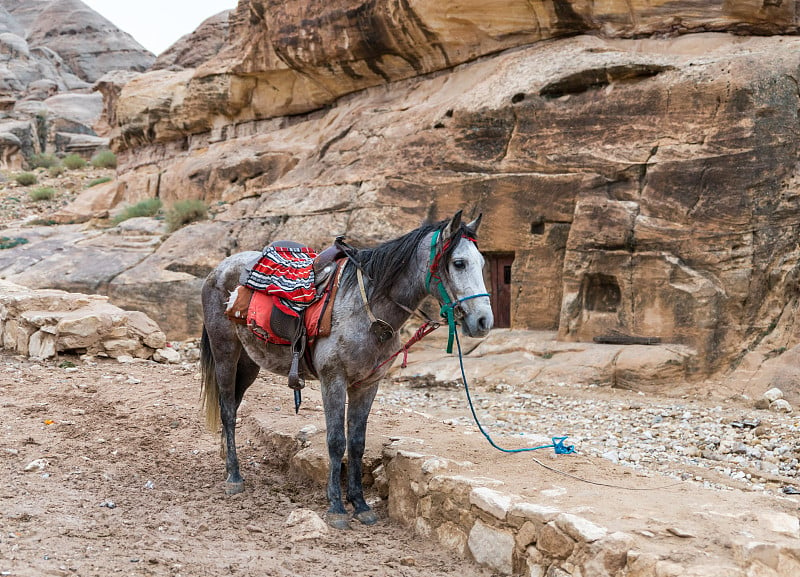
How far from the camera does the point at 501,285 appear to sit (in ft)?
39.1

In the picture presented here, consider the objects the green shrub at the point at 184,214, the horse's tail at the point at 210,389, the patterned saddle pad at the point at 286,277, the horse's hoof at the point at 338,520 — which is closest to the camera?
the horse's hoof at the point at 338,520

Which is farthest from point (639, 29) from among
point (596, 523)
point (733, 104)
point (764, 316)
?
point (596, 523)

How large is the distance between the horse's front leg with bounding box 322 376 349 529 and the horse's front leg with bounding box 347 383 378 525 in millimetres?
130

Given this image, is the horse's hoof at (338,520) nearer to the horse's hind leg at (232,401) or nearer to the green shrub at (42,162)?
the horse's hind leg at (232,401)

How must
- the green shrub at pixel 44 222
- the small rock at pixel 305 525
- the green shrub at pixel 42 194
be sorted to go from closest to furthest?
the small rock at pixel 305 525 < the green shrub at pixel 44 222 < the green shrub at pixel 42 194

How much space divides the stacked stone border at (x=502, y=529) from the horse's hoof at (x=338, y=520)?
363mm

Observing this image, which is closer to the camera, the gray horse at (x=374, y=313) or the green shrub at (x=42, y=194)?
the gray horse at (x=374, y=313)

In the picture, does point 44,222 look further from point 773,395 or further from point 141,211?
point 773,395

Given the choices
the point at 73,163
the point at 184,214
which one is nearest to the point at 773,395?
the point at 184,214

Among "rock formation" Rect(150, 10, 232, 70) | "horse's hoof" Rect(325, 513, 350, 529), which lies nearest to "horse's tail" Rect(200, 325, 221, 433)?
"horse's hoof" Rect(325, 513, 350, 529)

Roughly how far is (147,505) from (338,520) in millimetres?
1374

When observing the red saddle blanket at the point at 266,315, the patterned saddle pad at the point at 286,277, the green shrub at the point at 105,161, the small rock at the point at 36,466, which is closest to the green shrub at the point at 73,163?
the green shrub at the point at 105,161

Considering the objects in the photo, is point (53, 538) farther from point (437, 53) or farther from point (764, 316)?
point (437, 53)

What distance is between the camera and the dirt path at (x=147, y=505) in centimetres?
349
